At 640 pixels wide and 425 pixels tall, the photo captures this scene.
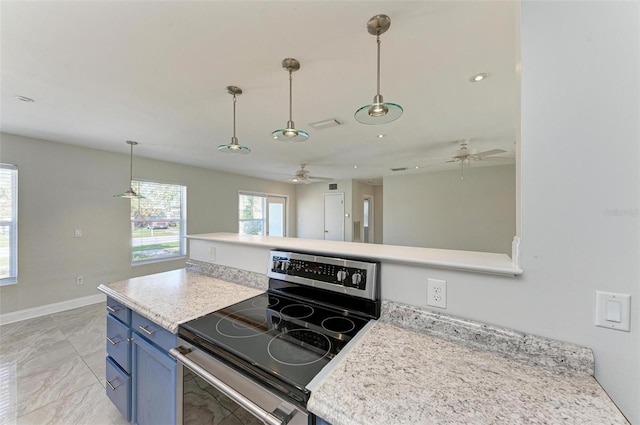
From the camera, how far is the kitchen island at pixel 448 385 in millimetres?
647

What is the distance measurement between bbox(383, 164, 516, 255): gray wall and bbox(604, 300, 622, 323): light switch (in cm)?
509

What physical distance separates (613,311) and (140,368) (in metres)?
2.11

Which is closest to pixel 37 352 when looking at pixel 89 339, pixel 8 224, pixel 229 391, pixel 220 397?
pixel 89 339

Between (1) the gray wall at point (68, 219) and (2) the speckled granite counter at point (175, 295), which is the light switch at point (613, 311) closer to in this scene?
(2) the speckled granite counter at point (175, 295)

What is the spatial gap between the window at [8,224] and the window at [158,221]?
1298 mm

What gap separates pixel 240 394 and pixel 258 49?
1.82m

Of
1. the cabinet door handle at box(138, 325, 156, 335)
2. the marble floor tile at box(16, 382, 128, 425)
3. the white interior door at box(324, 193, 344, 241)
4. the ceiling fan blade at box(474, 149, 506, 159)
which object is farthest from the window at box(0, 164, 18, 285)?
the ceiling fan blade at box(474, 149, 506, 159)

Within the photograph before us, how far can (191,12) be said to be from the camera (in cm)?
127

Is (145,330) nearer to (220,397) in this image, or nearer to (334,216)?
(220,397)

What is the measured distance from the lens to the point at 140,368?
4.56 feet

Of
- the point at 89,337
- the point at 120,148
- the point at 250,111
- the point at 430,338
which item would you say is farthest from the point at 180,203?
the point at 430,338

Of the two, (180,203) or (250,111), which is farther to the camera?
(180,203)

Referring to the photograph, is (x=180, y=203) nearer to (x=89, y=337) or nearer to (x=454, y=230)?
(x=89, y=337)

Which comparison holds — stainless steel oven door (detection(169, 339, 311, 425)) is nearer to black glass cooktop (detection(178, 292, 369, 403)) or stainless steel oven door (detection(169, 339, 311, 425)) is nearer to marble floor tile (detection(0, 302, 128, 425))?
black glass cooktop (detection(178, 292, 369, 403))
